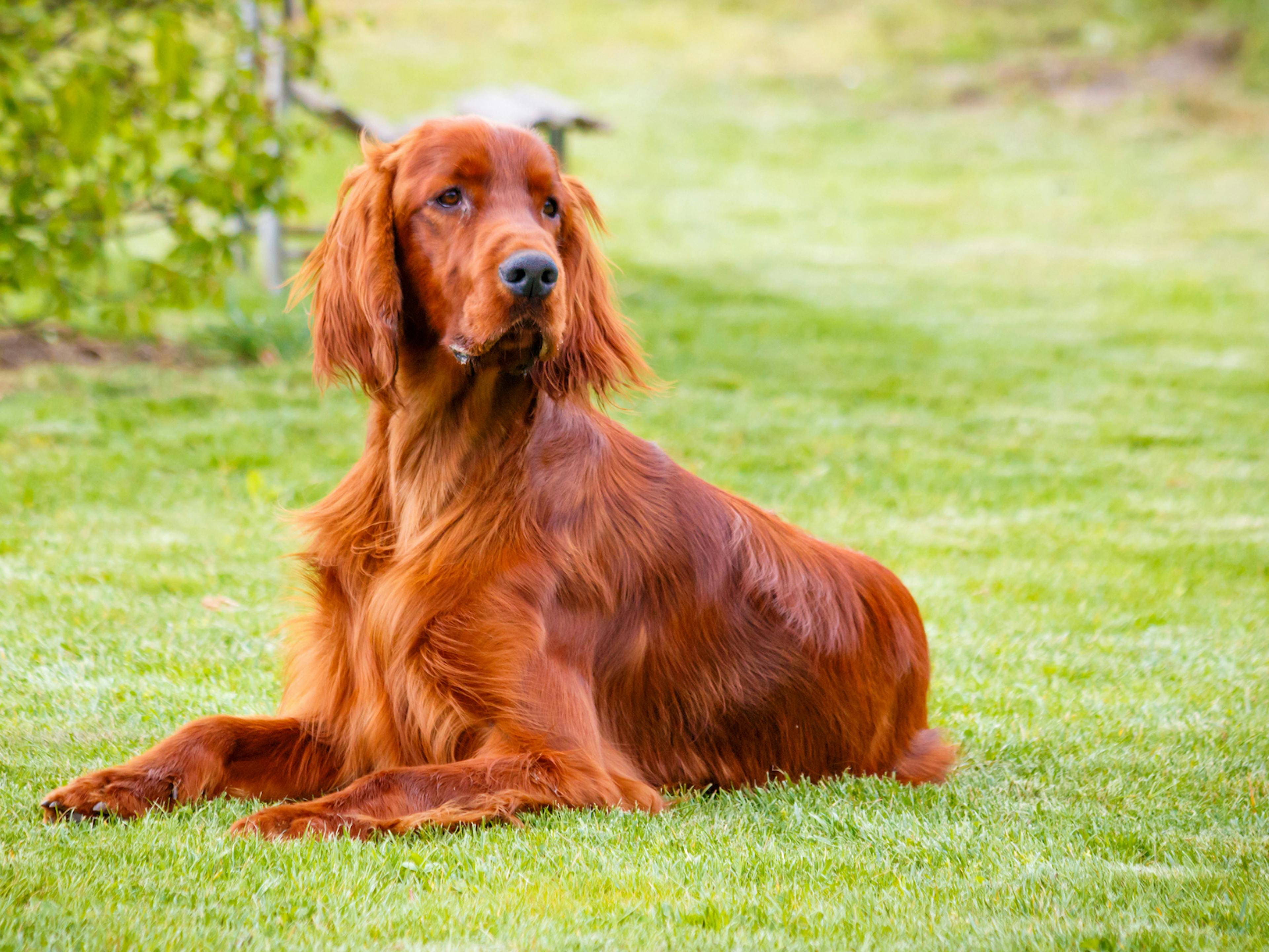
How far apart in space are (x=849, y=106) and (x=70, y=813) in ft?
79.2

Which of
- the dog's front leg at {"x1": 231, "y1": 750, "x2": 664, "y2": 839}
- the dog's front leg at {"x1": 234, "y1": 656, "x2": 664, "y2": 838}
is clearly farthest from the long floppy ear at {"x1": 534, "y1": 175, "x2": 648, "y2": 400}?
the dog's front leg at {"x1": 231, "y1": 750, "x2": 664, "y2": 839}

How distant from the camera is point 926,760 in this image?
12.7 feet

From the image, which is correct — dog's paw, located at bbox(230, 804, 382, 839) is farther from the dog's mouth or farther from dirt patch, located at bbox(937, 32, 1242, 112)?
dirt patch, located at bbox(937, 32, 1242, 112)

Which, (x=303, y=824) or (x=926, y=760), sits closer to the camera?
(x=303, y=824)

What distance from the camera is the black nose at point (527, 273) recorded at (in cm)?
312

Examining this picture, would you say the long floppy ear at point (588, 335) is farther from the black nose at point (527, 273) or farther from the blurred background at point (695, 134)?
the blurred background at point (695, 134)

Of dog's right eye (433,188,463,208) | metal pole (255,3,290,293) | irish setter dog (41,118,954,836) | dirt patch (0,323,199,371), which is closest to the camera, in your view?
irish setter dog (41,118,954,836)

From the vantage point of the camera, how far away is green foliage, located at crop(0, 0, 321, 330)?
305 inches

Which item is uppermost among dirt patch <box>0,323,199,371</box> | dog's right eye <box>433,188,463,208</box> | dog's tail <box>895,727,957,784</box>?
dog's right eye <box>433,188,463,208</box>

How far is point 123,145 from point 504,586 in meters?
6.98

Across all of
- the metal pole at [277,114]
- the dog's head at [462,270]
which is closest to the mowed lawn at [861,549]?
the dog's head at [462,270]

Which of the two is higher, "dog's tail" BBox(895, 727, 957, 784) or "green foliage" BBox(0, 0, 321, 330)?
"green foliage" BBox(0, 0, 321, 330)

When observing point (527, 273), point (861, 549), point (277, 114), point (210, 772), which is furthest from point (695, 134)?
point (210, 772)

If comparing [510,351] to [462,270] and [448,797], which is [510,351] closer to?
[462,270]
